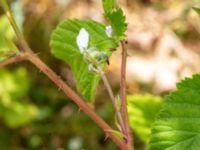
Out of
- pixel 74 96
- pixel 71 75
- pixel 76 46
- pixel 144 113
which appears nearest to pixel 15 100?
pixel 71 75

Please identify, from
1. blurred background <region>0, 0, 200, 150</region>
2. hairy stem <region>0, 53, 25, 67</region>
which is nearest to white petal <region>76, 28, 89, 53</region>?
hairy stem <region>0, 53, 25, 67</region>

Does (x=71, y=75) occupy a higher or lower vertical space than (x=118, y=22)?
higher

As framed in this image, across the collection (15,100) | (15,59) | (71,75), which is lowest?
(15,59)

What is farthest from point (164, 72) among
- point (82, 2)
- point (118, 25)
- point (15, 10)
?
point (118, 25)

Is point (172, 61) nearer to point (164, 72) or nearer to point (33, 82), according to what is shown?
point (164, 72)

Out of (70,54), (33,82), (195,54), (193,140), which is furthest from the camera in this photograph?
(195,54)

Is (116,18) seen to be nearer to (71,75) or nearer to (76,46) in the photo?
(76,46)

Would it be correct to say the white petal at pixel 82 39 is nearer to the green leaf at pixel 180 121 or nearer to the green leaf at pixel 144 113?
the green leaf at pixel 180 121
